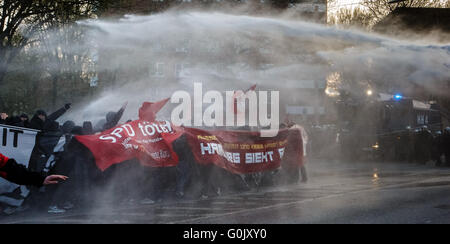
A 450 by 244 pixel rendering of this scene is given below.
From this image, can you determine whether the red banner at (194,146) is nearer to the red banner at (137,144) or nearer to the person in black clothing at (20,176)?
the red banner at (137,144)

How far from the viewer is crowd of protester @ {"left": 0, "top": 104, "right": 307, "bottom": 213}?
9453 millimetres

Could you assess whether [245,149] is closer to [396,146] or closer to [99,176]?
[99,176]

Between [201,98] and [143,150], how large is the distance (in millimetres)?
9194

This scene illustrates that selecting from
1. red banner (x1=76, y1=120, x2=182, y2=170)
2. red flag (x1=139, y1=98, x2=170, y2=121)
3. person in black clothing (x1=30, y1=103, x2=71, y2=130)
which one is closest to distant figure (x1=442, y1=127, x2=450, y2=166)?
red banner (x1=76, y1=120, x2=182, y2=170)

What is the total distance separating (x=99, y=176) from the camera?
9859mm

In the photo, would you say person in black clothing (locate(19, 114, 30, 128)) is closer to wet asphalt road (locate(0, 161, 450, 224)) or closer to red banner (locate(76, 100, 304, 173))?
red banner (locate(76, 100, 304, 173))

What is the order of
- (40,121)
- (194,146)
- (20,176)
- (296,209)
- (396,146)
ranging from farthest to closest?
(396,146)
(194,146)
(40,121)
(296,209)
(20,176)

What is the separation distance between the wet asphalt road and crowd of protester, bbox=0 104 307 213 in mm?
457

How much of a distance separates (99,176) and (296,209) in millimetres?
3720

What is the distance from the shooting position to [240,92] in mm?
13375

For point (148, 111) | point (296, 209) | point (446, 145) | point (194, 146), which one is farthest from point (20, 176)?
point (446, 145)

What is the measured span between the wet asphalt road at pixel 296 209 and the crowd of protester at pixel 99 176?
1.50 ft

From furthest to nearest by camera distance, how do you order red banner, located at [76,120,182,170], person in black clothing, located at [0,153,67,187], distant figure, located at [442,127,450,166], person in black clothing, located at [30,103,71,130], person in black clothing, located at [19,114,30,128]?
distant figure, located at [442,127,450,166]
person in black clothing, located at [19,114,30,128]
person in black clothing, located at [30,103,71,130]
red banner, located at [76,120,182,170]
person in black clothing, located at [0,153,67,187]

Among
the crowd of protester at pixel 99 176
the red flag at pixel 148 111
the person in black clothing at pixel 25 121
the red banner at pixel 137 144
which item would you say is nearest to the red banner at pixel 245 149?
the crowd of protester at pixel 99 176
